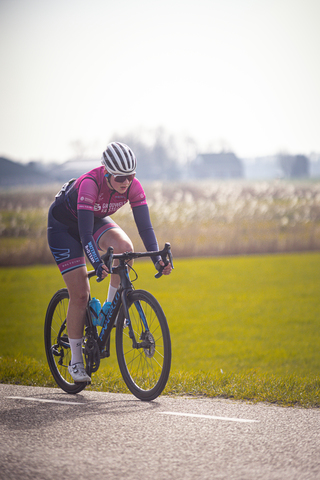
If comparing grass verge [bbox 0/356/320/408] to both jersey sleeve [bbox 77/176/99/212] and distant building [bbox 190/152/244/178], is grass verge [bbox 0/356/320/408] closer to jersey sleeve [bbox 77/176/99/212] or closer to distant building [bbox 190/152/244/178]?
jersey sleeve [bbox 77/176/99/212]

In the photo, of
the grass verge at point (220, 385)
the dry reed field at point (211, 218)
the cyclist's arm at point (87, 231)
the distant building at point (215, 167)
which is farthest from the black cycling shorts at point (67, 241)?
the distant building at point (215, 167)

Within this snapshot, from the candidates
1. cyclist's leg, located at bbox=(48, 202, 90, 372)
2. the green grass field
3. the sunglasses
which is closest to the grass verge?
the green grass field

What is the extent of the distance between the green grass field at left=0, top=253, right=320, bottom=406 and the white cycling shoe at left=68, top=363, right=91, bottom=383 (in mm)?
570

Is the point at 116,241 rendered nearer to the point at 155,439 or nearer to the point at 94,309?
the point at 94,309

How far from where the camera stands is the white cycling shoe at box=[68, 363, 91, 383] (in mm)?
4711

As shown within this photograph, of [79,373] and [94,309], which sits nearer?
[79,373]

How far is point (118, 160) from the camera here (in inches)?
176

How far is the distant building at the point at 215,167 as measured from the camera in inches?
1401

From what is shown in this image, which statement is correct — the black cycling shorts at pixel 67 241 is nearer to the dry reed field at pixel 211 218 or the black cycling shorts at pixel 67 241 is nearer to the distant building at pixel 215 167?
the dry reed field at pixel 211 218

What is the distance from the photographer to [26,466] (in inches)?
122

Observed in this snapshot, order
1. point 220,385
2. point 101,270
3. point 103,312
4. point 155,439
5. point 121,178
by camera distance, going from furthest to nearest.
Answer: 1. point 220,385
2. point 103,312
3. point 121,178
4. point 101,270
5. point 155,439

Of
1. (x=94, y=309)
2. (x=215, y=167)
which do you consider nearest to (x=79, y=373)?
(x=94, y=309)

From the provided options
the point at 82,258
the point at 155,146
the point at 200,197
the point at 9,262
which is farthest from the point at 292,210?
the point at 82,258

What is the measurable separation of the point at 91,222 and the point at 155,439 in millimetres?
1755
